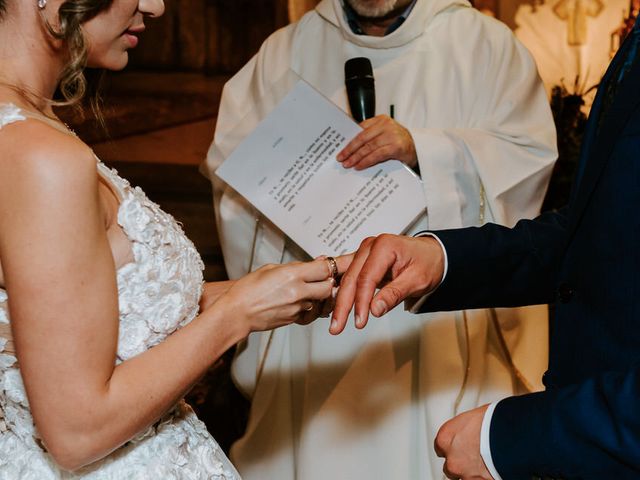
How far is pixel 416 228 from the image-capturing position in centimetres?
325

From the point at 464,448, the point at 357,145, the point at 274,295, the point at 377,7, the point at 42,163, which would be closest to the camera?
the point at 42,163

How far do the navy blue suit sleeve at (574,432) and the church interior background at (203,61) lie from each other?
527cm

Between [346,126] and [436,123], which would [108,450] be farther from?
[436,123]

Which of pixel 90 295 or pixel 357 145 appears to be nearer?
pixel 90 295

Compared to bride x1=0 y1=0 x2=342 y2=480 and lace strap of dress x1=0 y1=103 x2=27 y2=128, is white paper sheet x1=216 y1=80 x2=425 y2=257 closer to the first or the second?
bride x1=0 y1=0 x2=342 y2=480

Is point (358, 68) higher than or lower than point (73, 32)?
lower

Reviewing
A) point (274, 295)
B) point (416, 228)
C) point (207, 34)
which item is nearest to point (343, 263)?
point (274, 295)

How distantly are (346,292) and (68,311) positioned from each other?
25.0 inches

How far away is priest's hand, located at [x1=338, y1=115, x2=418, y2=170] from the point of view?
9.71 feet

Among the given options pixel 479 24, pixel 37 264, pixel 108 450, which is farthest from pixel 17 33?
pixel 479 24

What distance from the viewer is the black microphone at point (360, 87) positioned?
3.11 m

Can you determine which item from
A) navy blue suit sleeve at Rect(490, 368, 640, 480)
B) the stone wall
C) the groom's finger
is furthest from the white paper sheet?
the stone wall

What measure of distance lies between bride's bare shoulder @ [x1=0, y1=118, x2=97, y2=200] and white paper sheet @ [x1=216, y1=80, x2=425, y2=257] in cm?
141

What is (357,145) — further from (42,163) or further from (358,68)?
(42,163)
